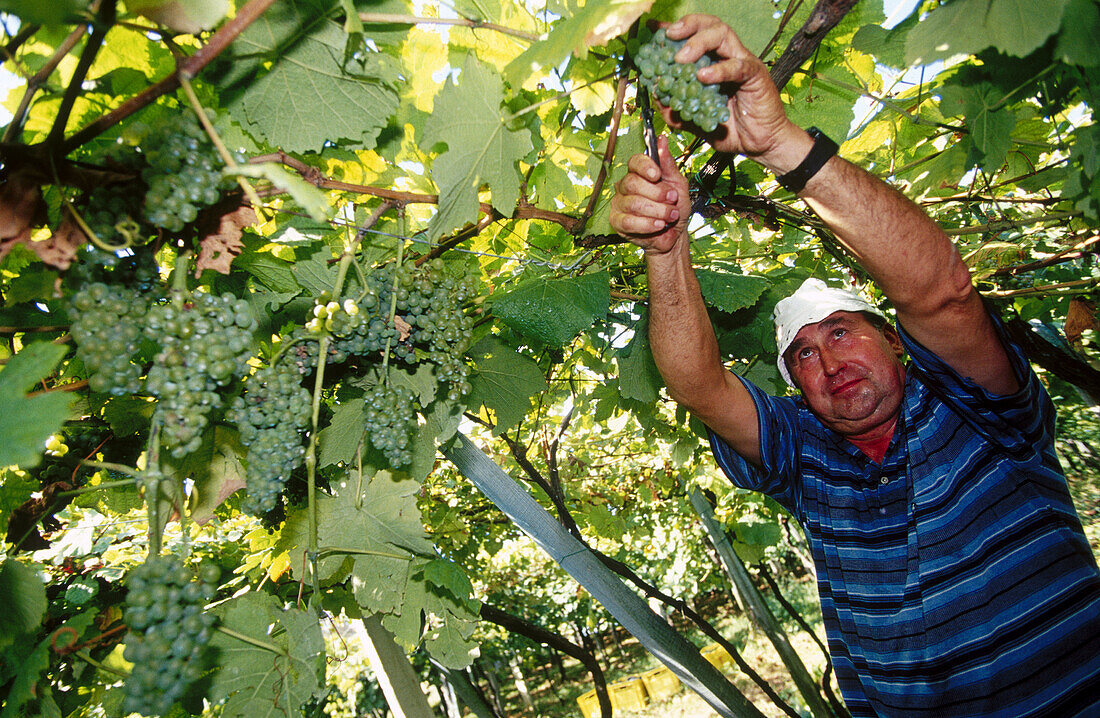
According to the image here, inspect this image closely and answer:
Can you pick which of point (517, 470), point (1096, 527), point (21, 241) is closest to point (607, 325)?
point (21, 241)

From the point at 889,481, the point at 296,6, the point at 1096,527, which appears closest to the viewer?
the point at 296,6

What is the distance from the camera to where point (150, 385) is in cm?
106

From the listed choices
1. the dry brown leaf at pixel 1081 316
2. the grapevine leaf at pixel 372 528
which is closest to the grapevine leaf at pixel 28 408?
the grapevine leaf at pixel 372 528

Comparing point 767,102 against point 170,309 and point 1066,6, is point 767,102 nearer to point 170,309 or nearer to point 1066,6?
point 1066,6

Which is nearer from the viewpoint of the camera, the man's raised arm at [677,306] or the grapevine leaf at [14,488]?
the man's raised arm at [677,306]

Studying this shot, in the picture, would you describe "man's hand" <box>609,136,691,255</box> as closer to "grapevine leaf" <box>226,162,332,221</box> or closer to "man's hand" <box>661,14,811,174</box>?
"man's hand" <box>661,14,811,174</box>

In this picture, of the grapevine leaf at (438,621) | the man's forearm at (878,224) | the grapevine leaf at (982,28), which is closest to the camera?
the grapevine leaf at (982,28)

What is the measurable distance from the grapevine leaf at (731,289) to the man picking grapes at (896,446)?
0.63 feet

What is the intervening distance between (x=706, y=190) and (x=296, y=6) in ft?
4.75

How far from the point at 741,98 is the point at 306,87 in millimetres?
1114

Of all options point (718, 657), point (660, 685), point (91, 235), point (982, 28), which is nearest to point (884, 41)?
point (982, 28)

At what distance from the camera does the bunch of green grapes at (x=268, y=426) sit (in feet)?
4.28

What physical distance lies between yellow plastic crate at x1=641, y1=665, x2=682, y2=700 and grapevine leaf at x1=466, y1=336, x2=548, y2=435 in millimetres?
12630

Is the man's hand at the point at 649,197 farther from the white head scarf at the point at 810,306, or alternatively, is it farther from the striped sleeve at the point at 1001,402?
the white head scarf at the point at 810,306
